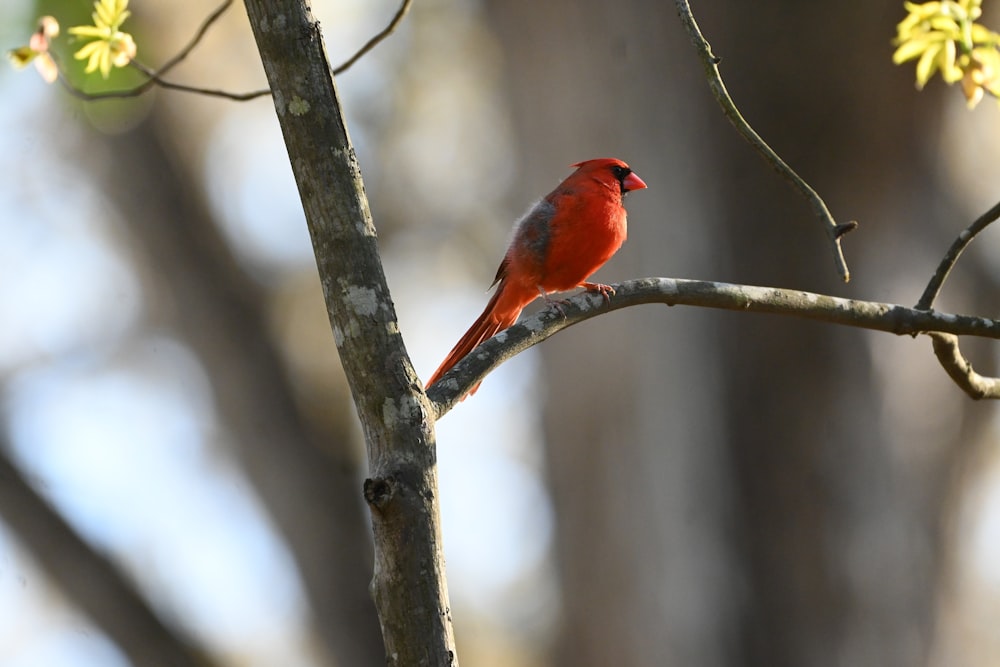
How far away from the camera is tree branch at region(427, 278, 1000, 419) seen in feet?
4.67

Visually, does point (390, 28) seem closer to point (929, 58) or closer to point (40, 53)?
point (40, 53)

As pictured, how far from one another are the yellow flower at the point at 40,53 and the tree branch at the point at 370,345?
0.70 m

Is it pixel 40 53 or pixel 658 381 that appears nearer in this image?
pixel 40 53

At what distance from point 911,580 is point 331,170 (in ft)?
11.5

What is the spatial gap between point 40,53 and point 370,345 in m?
1.01

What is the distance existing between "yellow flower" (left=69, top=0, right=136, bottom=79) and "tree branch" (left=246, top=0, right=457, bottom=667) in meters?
0.66

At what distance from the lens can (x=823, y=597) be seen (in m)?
3.93

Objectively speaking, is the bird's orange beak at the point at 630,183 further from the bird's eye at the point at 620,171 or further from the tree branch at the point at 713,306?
the tree branch at the point at 713,306

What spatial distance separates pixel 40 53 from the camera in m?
1.80

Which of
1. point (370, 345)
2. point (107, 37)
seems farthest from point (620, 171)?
point (370, 345)

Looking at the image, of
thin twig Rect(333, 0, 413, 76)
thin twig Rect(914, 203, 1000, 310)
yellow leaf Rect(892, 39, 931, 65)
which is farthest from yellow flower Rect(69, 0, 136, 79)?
thin twig Rect(914, 203, 1000, 310)

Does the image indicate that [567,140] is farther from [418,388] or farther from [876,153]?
[418,388]

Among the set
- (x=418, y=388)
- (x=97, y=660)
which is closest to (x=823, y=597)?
(x=97, y=660)

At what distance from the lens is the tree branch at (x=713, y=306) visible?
4.67ft
